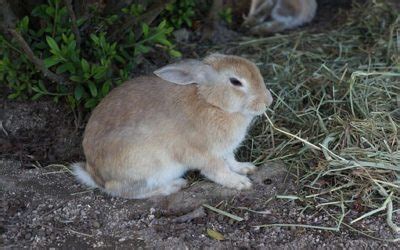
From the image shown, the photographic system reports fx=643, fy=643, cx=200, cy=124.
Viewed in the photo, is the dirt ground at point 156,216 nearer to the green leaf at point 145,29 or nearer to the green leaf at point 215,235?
the green leaf at point 215,235

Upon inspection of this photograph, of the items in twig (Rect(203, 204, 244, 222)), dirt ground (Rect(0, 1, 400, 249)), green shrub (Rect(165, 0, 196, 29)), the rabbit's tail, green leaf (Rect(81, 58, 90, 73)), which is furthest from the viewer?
green shrub (Rect(165, 0, 196, 29))

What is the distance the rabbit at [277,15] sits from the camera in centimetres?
680

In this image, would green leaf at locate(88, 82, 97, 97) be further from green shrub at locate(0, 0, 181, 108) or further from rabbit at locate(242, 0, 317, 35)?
rabbit at locate(242, 0, 317, 35)

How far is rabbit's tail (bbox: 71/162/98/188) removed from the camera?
457 cm

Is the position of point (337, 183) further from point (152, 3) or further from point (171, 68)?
point (152, 3)

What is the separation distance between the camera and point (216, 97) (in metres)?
4.33

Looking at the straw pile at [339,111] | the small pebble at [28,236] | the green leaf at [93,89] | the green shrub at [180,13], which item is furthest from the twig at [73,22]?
the small pebble at [28,236]

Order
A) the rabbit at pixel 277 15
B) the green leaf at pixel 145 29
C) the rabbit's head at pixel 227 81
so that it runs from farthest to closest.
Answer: the rabbit at pixel 277 15 → the green leaf at pixel 145 29 → the rabbit's head at pixel 227 81

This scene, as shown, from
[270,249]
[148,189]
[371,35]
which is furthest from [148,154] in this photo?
[371,35]

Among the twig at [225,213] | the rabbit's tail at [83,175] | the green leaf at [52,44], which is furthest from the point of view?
the green leaf at [52,44]

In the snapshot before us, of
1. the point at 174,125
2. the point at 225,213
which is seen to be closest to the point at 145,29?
the point at 174,125

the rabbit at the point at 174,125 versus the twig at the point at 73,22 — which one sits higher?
the twig at the point at 73,22

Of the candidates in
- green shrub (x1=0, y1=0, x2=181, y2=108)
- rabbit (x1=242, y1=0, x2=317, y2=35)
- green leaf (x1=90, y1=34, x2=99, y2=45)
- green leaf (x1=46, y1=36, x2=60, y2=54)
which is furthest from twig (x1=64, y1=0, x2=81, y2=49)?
rabbit (x1=242, y1=0, x2=317, y2=35)

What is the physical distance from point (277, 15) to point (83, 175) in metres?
3.27
